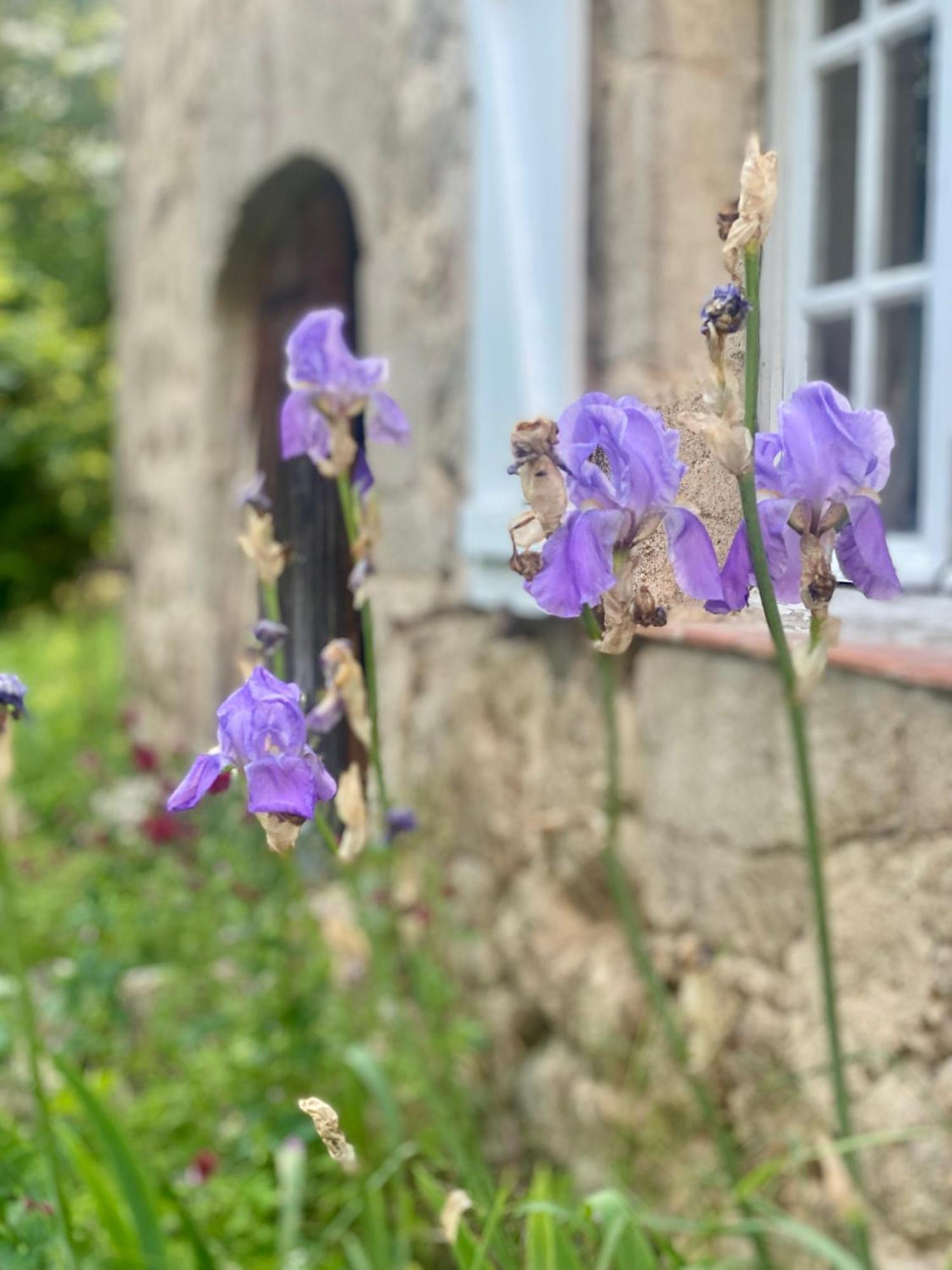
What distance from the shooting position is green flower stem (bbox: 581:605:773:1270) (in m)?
1.42

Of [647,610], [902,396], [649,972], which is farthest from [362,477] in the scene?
[902,396]

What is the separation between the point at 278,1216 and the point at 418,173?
1.95 metres

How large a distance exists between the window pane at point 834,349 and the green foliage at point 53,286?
7.52 metres

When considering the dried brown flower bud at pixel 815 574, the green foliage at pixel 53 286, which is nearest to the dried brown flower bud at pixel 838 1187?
the dried brown flower bud at pixel 815 574

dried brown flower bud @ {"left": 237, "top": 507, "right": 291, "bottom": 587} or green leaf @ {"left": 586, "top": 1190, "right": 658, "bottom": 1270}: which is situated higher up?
dried brown flower bud @ {"left": 237, "top": 507, "right": 291, "bottom": 587}

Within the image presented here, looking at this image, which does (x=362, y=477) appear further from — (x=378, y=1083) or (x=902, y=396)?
(x=902, y=396)

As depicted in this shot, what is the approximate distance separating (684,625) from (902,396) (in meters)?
0.48

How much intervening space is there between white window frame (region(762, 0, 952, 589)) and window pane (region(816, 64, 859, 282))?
2cm

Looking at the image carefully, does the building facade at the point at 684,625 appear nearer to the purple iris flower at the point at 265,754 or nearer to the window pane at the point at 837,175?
the window pane at the point at 837,175

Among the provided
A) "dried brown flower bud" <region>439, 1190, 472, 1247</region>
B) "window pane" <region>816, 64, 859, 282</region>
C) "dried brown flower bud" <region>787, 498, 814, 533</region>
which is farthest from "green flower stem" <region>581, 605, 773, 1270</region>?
"window pane" <region>816, 64, 859, 282</region>

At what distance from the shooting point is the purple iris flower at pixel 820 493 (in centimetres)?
79

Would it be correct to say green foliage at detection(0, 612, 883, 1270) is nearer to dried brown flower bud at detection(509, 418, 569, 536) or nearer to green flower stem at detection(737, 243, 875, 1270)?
green flower stem at detection(737, 243, 875, 1270)

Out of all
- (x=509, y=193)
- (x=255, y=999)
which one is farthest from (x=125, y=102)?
(x=255, y=999)

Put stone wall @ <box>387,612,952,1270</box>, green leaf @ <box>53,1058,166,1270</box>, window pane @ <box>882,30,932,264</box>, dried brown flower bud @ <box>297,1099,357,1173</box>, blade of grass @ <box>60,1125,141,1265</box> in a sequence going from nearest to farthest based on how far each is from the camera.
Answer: dried brown flower bud @ <box>297,1099,357,1173</box>, green leaf @ <box>53,1058,166,1270</box>, blade of grass @ <box>60,1125,141,1265</box>, stone wall @ <box>387,612,952,1270</box>, window pane @ <box>882,30,932,264</box>
